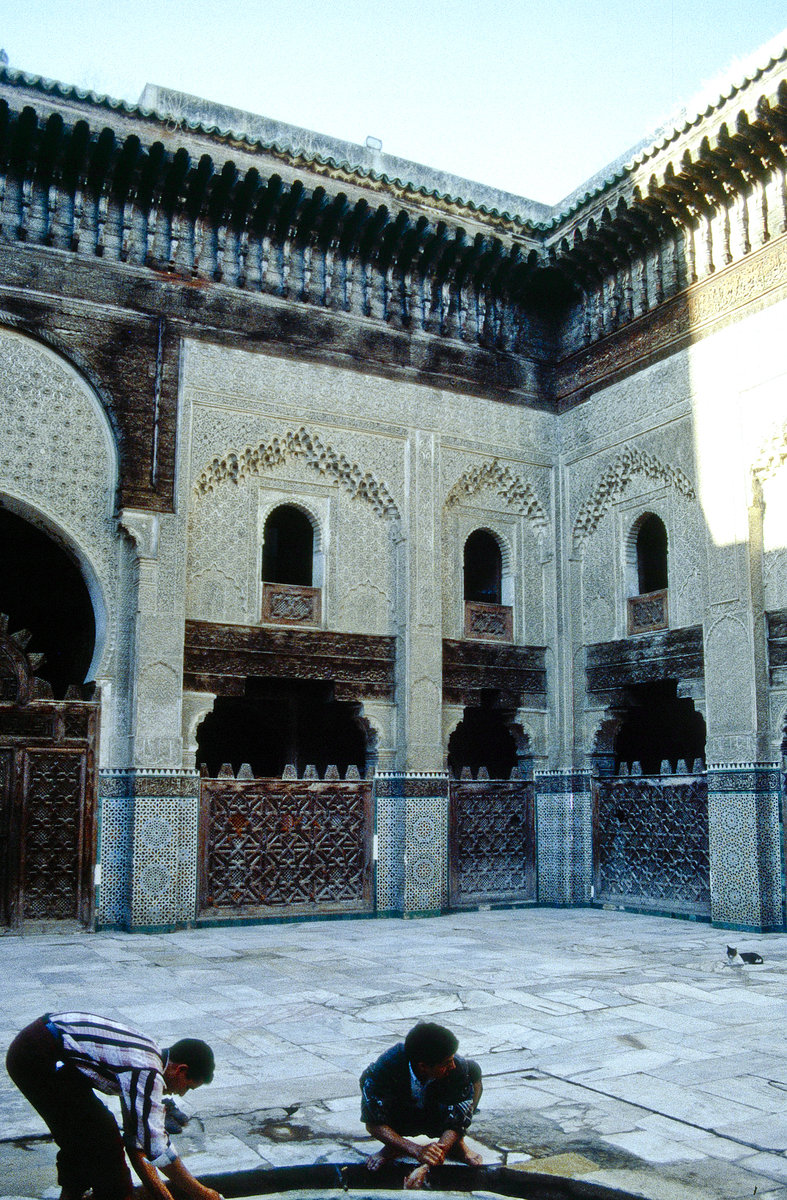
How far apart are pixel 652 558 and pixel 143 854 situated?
560 cm

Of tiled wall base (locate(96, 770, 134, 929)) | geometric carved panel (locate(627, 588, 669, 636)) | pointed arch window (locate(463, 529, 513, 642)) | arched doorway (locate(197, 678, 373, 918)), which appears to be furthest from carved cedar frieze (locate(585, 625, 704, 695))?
tiled wall base (locate(96, 770, 134, 929))

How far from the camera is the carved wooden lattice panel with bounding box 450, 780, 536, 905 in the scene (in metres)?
9.64

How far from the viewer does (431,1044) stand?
2828 millimetres

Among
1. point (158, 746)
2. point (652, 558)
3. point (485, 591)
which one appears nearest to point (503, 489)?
point (485, 591)

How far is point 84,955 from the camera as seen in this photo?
6922 millimetres

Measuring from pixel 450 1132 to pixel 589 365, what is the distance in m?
8.52

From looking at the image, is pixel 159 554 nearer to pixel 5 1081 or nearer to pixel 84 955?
pixel 84 955

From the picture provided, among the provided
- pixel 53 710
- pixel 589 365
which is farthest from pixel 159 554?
pixel 589 365

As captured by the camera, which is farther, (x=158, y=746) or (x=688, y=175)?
(x=688, y=175)

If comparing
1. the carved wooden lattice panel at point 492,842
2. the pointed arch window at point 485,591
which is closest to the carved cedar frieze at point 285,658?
the pointed arch window at point 485,591

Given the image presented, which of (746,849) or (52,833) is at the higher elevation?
(52,833)

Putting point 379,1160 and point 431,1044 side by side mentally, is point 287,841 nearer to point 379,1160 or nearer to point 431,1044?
point 379,1160

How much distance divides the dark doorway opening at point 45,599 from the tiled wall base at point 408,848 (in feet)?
10.3

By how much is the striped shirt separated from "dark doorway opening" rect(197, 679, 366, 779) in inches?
314
